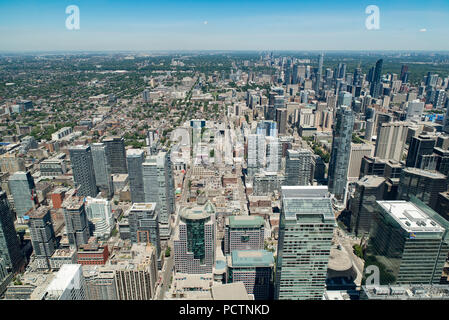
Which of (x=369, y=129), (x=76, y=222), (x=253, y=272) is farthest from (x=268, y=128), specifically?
(x=76, y=222)

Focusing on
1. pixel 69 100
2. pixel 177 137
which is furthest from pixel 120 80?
pixel 177 137

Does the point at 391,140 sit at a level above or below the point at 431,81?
below

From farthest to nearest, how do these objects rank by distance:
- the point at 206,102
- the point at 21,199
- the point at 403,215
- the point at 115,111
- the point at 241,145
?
the point at 206,102 → the point at 115,111 → the point at 241,145 → the point at 21,199 → the point at 403,215

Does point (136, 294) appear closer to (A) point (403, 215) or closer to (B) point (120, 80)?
(A) point (403, 215)

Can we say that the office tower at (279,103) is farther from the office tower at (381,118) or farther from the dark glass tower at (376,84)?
the dark glass tower at (376,84)

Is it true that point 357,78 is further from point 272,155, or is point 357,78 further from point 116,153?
point 116,153

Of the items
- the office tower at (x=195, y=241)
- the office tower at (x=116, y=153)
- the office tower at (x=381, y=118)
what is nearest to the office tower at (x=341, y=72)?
the office tower at (x=381, y=118)
